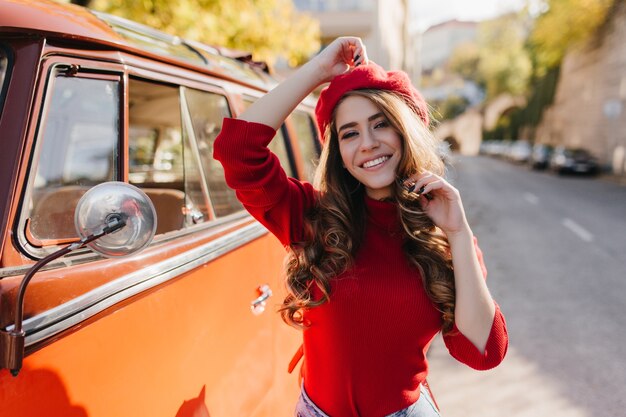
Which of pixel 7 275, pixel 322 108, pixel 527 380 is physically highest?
pixel 322 108

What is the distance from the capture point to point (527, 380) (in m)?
3.95

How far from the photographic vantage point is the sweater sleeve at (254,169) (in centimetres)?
162

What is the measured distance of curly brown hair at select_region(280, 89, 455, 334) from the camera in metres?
1.68

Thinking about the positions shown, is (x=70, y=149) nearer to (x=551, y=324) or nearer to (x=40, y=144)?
(x=40, y=144)

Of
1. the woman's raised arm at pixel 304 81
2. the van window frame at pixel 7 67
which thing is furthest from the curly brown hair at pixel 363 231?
the van window frame at pixel 7 67

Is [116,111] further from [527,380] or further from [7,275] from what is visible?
[527,380]

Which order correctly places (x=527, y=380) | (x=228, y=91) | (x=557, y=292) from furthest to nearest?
1. (x=557, y=292)
2. (x=527, y=380)
3. (x=228, y=91)

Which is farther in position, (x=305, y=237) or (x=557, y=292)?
(x=557, y=292)

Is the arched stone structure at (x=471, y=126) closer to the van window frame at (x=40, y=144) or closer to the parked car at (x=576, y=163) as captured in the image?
the parked car at (x=576, y=163)

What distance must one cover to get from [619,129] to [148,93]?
25.9 m

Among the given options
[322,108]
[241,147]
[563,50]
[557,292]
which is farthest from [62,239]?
[563,50]

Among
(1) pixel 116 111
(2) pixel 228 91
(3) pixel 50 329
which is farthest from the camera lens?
(2) pixel 228 91

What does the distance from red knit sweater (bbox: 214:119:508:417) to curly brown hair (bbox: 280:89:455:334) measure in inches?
1.5

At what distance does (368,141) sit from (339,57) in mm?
305
